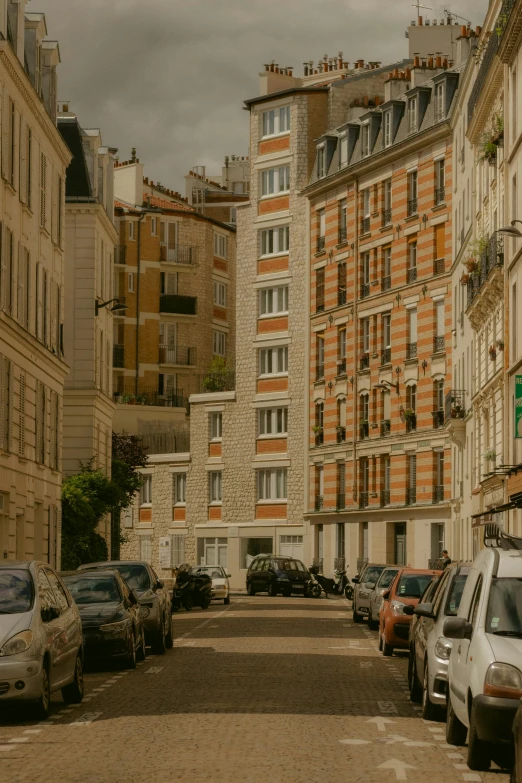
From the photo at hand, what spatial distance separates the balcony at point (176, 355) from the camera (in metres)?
90.9

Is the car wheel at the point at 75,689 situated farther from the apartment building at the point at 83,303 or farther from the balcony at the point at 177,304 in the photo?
the balcony at the point at 177,304

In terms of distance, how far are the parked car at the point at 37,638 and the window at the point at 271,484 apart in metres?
58.7

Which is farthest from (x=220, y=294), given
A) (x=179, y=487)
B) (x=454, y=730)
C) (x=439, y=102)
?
(x=454, y=730)

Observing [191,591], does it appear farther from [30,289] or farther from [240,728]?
[240,728]

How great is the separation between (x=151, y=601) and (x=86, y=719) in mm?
10244

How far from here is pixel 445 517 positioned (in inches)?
2518

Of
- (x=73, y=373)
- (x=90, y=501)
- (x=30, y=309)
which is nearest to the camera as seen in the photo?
(x=30, y=309)

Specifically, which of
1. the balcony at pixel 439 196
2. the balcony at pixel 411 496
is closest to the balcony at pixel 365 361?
the balcony at pixel 411 496

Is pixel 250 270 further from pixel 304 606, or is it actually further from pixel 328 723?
pixel 328 723

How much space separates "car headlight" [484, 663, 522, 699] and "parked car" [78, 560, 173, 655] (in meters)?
14.3

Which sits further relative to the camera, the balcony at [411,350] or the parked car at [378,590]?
the balcony at [411,350]

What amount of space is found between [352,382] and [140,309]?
2234 cm

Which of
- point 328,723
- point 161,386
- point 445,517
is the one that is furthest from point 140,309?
point 328,723

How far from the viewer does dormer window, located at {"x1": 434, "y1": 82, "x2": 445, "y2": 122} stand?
65.9 metres
